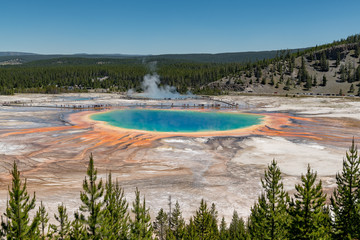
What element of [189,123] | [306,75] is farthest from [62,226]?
[306,75]

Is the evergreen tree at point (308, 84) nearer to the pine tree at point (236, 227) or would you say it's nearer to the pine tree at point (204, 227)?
the pine tree at point (236, 227)

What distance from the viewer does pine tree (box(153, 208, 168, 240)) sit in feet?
71.7

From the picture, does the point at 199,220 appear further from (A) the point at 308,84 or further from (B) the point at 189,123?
(A) the point at 308,84

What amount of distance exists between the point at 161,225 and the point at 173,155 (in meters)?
18.2

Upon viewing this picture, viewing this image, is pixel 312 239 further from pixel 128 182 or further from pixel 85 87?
pixel 85 87

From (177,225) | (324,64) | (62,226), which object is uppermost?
(324,64)

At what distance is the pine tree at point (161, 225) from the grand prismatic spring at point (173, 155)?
7.19 ft

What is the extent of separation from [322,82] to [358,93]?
2616cm

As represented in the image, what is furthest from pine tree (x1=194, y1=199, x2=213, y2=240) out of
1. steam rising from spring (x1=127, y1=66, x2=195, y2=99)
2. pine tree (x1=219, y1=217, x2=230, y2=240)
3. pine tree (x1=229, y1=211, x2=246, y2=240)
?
steam rising from spring (x1=127, y1=66, x2=195, y2=99)

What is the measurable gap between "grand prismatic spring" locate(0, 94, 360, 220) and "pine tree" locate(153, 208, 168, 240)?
7.19ft

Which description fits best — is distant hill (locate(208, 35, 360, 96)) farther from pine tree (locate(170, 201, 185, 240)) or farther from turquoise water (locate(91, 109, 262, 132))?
pine tree (locate(170, 201, 185, 240))

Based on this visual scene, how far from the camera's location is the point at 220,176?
1270 inches

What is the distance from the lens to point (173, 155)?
39.8m

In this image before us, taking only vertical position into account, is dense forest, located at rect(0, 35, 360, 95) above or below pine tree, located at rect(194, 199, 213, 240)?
above
